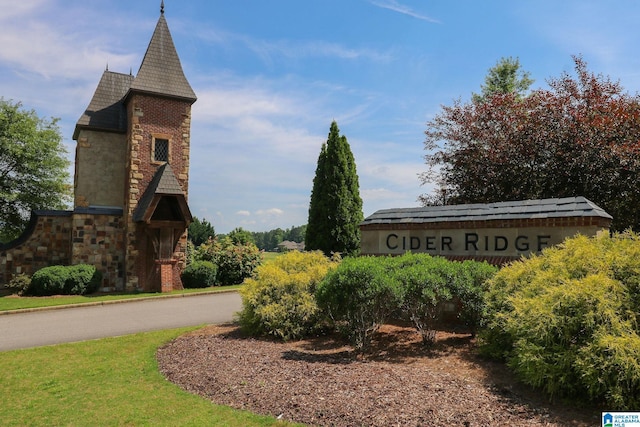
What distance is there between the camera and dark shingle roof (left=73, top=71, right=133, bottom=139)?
67.3 ft

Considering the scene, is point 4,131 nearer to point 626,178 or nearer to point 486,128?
point 486,128

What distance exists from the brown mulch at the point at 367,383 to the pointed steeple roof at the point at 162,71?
48.1 feet

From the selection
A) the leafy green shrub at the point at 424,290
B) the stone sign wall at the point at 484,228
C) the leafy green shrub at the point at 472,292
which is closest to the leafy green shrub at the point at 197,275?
the stone sign wall at the point at 484,228

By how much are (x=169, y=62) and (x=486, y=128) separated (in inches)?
588

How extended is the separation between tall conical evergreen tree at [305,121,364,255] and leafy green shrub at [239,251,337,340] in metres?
14.1

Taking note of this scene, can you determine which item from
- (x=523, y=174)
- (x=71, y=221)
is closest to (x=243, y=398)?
(x=523, y=174)

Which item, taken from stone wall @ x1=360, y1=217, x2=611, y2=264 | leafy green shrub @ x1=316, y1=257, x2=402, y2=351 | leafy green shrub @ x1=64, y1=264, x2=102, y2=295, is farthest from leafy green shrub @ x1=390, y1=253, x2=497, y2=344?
leafy green shrub @ x1=64, y1=264, x2=102, y2=295

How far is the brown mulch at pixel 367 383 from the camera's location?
15.4 ft

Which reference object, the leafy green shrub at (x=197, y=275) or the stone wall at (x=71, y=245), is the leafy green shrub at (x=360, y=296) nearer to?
the leafy green shrub at (x=197, y=275)

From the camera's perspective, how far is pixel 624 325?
489 cm

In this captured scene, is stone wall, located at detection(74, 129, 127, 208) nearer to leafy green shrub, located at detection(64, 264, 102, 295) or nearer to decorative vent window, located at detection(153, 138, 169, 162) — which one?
decorative vent window, located at detection(153, 138, 169, 162)

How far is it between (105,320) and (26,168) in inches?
806

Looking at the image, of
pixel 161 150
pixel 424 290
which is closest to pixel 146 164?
pixel 161 150

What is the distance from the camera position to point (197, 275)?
64.6 feet
